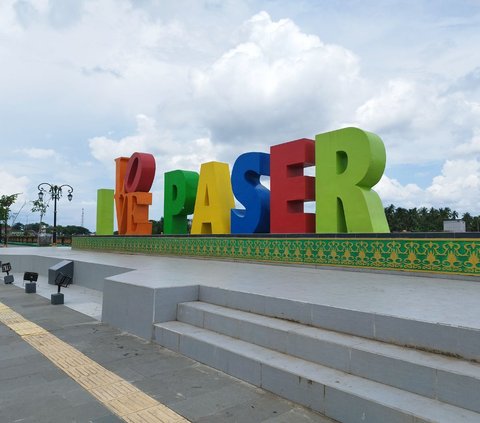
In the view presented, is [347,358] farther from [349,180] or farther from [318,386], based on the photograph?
[349,180]

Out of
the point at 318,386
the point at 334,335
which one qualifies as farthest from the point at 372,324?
the point at 318,386

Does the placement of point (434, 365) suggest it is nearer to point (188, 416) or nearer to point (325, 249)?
point (188, 416)

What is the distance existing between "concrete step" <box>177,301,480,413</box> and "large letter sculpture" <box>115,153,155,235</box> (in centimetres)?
1373

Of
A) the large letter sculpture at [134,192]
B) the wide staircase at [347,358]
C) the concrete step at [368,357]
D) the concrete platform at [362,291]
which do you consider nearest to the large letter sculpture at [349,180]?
the concrete platform at [362,291]

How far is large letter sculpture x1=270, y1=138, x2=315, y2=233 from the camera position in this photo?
11.8m

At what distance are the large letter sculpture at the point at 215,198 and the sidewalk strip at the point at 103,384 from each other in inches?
315

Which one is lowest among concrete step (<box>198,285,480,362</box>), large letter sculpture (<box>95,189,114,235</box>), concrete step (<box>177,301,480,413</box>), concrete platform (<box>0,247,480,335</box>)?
concrete step (<box>177,301,480,413</box>)

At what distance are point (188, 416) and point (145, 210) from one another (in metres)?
16.2

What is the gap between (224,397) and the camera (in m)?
4.38

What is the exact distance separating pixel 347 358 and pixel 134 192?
1625cm

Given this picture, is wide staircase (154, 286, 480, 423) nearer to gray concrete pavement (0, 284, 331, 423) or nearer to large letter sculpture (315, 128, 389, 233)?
gray concrete pavement (0, 284, 331, 423)

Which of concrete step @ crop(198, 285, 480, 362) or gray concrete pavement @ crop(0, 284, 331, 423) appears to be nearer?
concrete step @ crop(198, 285, 480, 362)

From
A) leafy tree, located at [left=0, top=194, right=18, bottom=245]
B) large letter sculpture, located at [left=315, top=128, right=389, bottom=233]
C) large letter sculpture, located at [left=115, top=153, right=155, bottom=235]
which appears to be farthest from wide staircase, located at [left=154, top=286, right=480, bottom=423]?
leafy tree, located at [left=0, top=194, right=18, bottom=245]

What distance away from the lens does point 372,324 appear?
4.50 m
